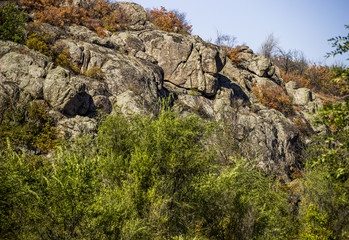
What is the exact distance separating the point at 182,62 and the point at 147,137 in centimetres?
2653

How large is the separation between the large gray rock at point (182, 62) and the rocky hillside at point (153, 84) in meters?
0.14

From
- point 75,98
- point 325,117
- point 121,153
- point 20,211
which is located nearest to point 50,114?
point 75,98

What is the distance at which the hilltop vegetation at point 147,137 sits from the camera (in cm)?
959

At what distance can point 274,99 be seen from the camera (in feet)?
152

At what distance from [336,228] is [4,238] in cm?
1675

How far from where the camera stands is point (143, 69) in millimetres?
33781

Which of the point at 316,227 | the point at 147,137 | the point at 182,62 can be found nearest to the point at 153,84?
the point at 182,62

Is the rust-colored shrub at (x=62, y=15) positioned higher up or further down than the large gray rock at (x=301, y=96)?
further down

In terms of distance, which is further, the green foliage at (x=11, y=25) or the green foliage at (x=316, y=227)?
the green foliage at (x=11, y=25)

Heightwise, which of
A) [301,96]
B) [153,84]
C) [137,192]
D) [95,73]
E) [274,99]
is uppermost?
[301,96]

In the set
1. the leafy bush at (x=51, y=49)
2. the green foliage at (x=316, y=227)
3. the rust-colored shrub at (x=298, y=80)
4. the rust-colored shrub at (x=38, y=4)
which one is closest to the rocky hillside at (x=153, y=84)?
the leafy bush at (x=51, y=49)

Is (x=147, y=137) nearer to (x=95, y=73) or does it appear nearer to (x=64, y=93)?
(x=64, y=93)

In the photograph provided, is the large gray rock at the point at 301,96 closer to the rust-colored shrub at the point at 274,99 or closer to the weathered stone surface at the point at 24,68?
→ the rust-colored shrub at the point at 274,99

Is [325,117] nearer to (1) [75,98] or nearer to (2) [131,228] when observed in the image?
(2) [131,228]
